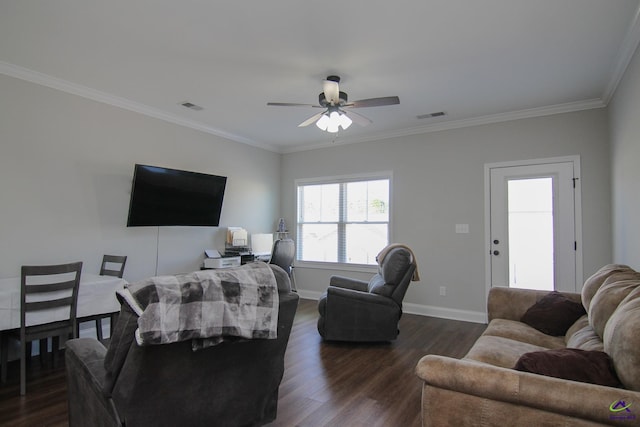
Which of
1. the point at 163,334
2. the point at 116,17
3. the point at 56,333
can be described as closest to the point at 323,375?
the point at 163,334

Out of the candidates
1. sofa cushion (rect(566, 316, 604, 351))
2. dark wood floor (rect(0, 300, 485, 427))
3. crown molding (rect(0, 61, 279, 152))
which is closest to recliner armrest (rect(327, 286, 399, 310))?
dark wood floor (rect(0, 300, 485, 427))

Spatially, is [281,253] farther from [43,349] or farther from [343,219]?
[43,349]

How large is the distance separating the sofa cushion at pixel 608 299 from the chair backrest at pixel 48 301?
3.57 metres

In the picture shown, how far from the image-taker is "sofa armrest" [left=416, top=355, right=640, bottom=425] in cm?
118

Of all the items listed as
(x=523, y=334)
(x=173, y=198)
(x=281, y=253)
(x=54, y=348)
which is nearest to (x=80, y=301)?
(x=54, y=348)

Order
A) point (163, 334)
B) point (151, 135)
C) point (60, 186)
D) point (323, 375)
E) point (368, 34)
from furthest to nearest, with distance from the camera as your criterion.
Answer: point (151, 135)
point (60, 186)
point (323, 375)
point (368, 34)
point (163, 334)

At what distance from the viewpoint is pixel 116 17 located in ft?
8.39

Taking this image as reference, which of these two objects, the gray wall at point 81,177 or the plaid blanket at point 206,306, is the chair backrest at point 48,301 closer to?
the gray wall at point 81,177

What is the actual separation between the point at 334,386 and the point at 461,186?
10.8ft

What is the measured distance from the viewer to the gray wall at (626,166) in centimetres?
286

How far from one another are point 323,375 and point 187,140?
361cm

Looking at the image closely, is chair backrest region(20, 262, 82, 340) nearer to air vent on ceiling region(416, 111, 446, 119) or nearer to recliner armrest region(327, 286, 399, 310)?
recliner armrest region(327, 286, 399, 310)

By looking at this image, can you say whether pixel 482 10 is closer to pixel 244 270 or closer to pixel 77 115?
pixel 244 270

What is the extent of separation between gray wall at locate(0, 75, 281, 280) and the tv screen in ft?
0.83
